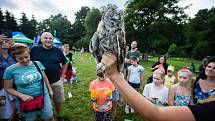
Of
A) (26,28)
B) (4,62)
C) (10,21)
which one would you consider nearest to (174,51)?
(26,28)

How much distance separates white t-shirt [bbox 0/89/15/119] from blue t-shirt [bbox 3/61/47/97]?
66 centimetres

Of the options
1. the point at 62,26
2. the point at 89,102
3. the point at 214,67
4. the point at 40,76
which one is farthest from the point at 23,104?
the point at 62,26

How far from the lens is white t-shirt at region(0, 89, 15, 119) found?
4.20m

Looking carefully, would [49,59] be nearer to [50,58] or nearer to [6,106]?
[50,58]

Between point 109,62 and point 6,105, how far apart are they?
3653 millimetres

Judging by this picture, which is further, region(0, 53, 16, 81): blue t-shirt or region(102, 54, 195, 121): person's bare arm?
region(0, 53, 16, 81): blue t-shirt

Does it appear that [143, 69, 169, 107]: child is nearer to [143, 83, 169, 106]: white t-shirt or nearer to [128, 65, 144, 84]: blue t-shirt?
[143, 83, 169, 106]: white t-shirt

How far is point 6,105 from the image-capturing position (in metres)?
A: 4.25

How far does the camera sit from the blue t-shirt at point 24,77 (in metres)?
3.68

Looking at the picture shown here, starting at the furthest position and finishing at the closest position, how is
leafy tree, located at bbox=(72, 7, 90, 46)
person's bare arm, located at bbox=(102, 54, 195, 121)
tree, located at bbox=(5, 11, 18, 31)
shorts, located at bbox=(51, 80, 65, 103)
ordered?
leafy tree, located at bbox=(72, 7, 90, 46), tree, located at bbox=(5, 11, 18, 31), shorts, located at bbox=(51, 80, 65, 103), person's bare arm, located at bbox=(102, 54, 195, 121)

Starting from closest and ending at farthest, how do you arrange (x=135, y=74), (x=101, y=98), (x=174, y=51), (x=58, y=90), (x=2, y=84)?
1. (x=2, y=84)
2. (x=101, y=98)
3. (x=58, y=90)
4. (x=135, y=74)
5. (x=174, y=51)

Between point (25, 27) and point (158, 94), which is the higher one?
point (25, 27)

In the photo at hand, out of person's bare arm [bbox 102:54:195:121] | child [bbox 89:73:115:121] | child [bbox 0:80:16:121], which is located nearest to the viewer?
person's bare arm [bbox 102:54:195:121]

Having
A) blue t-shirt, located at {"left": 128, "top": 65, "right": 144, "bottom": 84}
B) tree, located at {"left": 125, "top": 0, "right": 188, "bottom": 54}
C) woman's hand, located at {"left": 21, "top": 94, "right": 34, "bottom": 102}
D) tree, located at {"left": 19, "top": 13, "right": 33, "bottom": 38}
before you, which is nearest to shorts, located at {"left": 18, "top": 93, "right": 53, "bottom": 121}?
woman's hand, located at {"left": 21, "top": 94, "right": 34, "bottom": 102}
